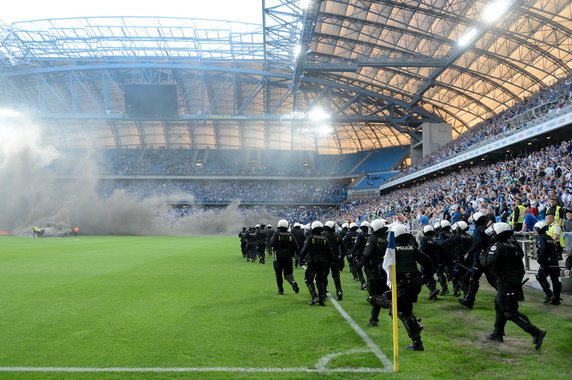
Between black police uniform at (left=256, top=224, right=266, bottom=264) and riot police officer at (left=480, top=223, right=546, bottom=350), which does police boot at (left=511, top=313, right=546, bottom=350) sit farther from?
black police uniform at (left=256, top=224, right=266, bottom=264)

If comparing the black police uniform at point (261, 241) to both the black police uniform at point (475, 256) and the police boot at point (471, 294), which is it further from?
the police boot at point (471, 294)

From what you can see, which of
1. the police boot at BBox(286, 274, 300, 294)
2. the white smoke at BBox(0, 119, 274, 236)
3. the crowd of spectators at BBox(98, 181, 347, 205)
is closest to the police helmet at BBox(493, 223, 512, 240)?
the police boot at BBox(286, 274, 300, 294)

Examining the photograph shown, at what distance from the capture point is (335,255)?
9.59 meters

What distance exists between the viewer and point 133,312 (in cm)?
772

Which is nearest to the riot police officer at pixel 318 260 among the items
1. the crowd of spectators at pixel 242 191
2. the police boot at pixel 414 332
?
the police boot at pixel 414 332

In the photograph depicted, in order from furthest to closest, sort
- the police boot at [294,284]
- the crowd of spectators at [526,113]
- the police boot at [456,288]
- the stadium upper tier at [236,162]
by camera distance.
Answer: the stadium upper tier at [236,162] → the crowd of spectators at [526,113] → the police boot at [456,288] → the police boot at [294,284]

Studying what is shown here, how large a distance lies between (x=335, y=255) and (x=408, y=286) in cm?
394

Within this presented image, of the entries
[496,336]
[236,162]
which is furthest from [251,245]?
[236,162]

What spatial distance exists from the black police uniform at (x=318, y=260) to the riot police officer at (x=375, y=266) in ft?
4.26

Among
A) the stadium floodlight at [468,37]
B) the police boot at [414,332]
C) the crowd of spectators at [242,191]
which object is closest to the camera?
the police boot at [414,332]

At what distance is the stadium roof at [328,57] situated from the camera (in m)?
27.8

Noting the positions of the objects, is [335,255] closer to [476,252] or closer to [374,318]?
[374,318]

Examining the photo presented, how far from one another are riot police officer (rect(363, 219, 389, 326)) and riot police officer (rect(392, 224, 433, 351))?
113 centimetres

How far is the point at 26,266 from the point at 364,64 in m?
27.3
